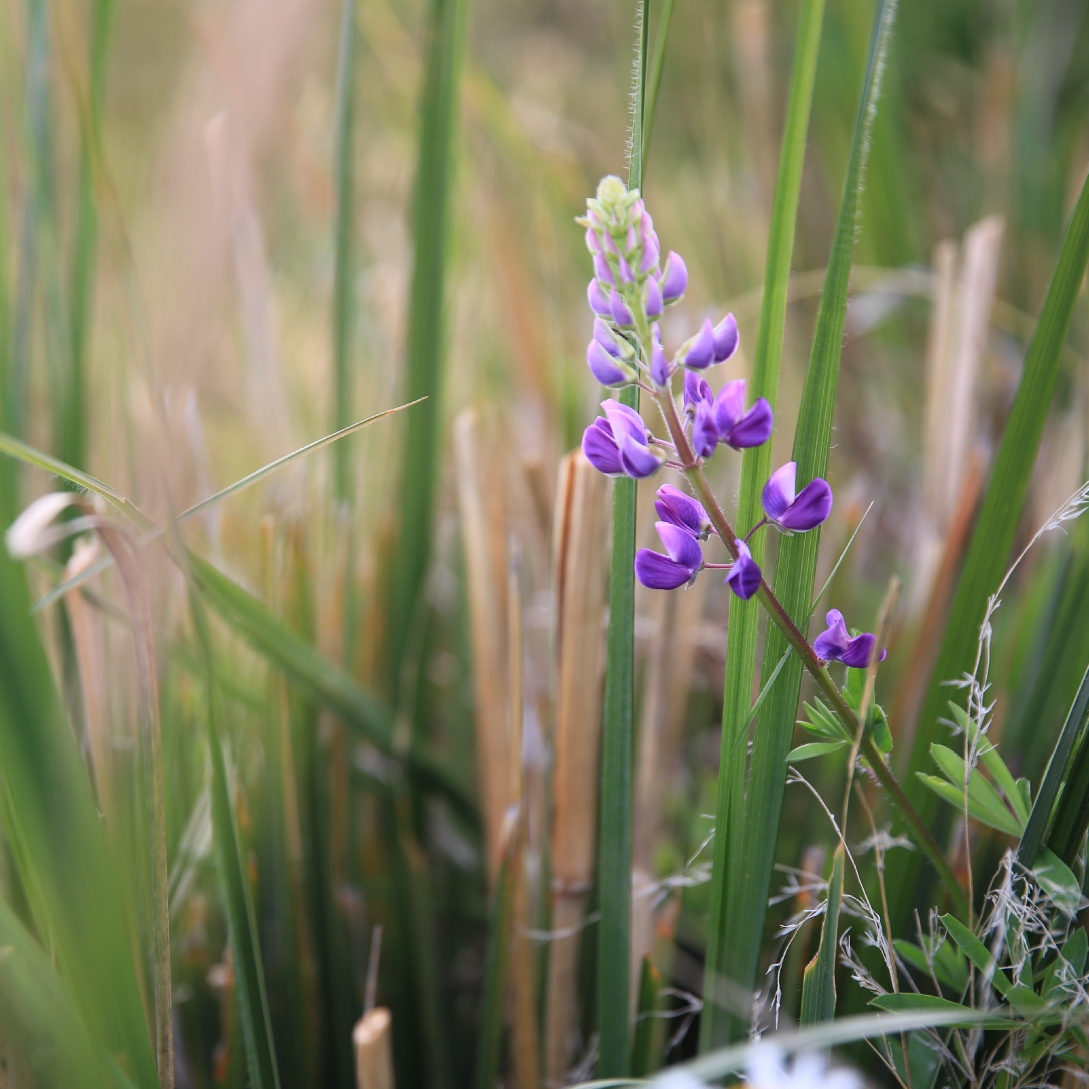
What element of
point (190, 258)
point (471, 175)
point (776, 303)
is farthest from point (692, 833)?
point (471, 175)

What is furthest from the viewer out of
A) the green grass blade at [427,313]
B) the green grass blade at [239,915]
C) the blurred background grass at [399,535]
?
the green grass blade at [427,313]

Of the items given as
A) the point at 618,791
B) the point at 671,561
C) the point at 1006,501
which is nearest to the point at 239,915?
the point at 618,791

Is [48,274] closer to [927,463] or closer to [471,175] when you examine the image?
[471,175]

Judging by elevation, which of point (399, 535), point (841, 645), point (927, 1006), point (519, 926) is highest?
point (841, 645)

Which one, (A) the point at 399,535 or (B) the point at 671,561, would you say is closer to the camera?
(B) the point at 671,561

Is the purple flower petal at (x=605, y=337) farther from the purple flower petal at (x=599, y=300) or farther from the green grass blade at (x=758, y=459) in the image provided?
the green grass blade at (x=758, y=459)

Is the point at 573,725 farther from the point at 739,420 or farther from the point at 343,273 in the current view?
the point at 343,273

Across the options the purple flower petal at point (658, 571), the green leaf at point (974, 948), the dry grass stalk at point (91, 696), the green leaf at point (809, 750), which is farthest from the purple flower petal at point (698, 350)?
the dry grass stalk at point (91, 696)

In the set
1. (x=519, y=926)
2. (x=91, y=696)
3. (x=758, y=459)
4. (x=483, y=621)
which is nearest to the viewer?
(x=758, y=459)
